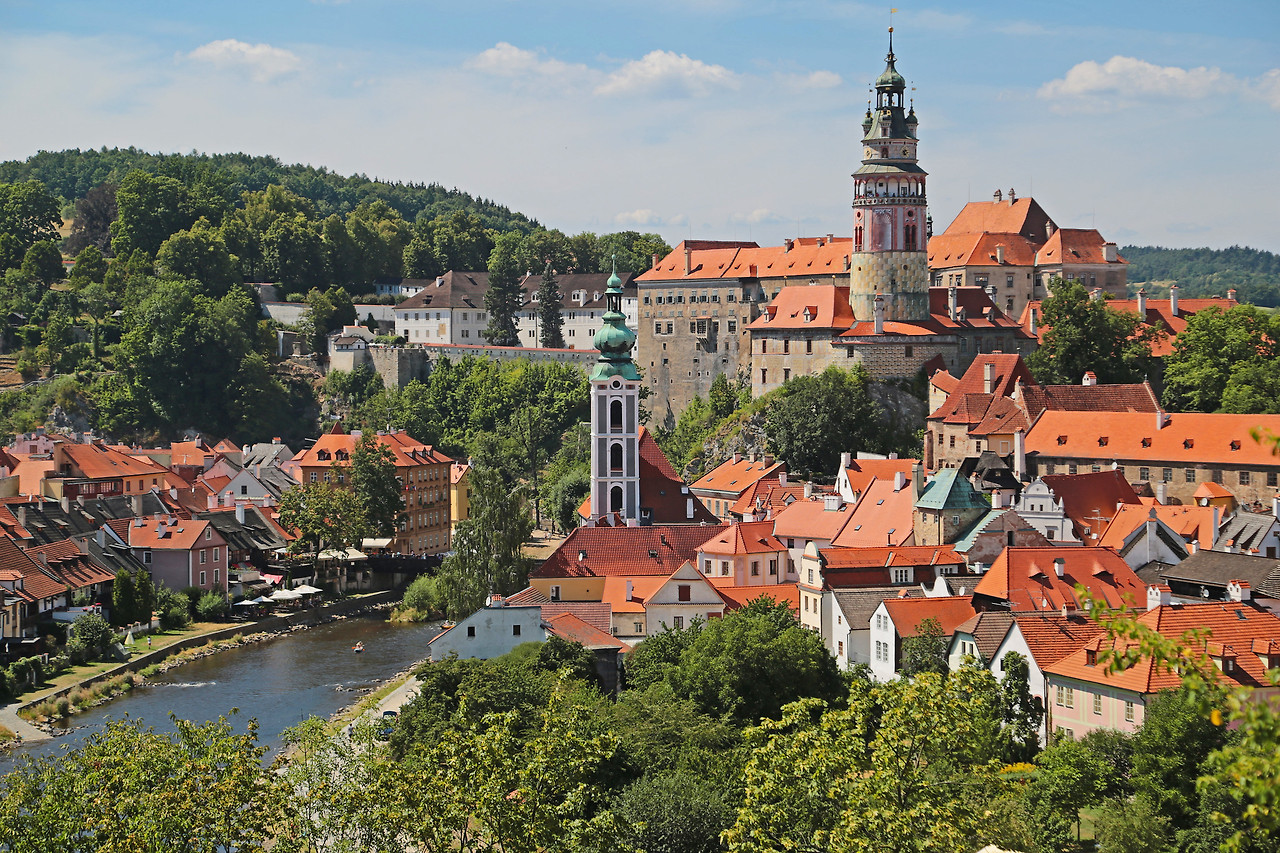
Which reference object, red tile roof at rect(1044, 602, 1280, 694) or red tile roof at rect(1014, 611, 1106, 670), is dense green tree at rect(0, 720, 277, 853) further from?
red tile roof at rect(1014, 611, 1106, 670)

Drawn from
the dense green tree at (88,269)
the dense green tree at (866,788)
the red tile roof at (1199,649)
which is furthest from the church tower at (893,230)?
the dense green tree at (88,269)

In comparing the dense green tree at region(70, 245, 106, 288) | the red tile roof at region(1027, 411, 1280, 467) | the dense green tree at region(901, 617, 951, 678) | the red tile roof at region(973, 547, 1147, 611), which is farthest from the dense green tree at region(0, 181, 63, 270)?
the dense green tree at region(901, 617, 951, 678)

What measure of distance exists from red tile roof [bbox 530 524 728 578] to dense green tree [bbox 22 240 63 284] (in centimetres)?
6778

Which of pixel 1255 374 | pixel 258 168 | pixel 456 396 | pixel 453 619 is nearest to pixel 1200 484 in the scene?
pixel 1255 374

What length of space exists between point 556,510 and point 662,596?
2947cm

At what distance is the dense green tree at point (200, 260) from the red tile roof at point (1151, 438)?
62.8 meters

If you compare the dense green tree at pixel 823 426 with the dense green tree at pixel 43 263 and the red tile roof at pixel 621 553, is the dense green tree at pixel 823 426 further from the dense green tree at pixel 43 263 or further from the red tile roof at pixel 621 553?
the dense green tree at pixel 43 263

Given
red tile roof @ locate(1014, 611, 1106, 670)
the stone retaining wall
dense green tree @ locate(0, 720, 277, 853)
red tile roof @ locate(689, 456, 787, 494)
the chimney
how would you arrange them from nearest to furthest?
dense green tree @ locate(0, 720, 277, 853), red tile roof @ locate(1014, 611, 1106, 670), the stone retaining wall, the chimney, red tile roof @ locate(689, 456, 787, 494)

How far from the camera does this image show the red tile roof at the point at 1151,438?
165 ft

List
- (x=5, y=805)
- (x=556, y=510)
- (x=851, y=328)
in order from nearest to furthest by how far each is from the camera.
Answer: (x=5, y=805), (x=851, y=328), (x=556, y=510)

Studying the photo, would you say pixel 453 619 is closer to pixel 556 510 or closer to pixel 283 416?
pixel 556 510

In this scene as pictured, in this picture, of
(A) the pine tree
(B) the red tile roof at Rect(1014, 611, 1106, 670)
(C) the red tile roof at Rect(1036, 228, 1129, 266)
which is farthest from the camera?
(A) the pine tree

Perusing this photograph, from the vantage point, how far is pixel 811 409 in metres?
62.3

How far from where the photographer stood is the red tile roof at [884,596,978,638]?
123 feet
